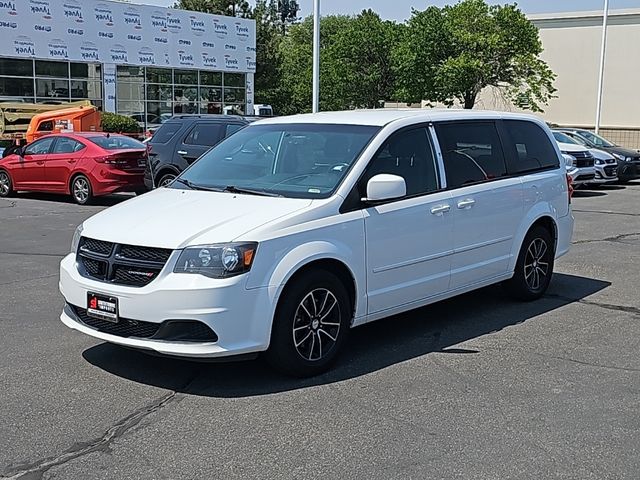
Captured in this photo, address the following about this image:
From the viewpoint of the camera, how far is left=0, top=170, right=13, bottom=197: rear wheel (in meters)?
18.6

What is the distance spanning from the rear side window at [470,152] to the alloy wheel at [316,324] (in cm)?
172

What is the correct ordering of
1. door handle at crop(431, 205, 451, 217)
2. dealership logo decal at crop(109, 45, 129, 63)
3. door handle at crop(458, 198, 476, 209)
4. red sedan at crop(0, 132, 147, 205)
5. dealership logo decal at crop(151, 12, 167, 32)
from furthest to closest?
dealership logo decal at crop(151, 12, 167, 32) < dealership logo decal at crop(109, 45, 129, 63) < red sedan at crop(0, 132, 147, 205) < door handle at crop(458, 198, 476, 209) < door handle at crop(431, 205, 451, 217)

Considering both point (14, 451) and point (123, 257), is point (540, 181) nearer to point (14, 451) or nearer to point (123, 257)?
point (123, 257)

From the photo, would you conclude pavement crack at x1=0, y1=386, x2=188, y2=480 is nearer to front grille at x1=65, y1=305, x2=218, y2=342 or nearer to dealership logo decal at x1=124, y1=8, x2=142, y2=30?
front grille at x1=65, y1=305, x2=218, y2=342

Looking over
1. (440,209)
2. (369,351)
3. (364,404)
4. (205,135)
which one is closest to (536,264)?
(440,209)

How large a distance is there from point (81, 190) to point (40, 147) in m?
1.82

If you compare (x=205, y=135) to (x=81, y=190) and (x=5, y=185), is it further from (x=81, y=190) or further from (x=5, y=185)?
(x=5, y=185)

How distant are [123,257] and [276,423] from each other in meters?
1.55

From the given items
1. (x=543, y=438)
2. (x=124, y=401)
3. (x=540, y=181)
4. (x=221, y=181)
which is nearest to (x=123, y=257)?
(x=124, y=401)

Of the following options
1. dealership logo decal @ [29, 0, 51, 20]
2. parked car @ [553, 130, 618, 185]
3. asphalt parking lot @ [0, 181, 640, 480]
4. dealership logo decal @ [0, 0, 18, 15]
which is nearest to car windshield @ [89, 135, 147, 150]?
asphalt parking lot @ [0, 181, 640, 480]

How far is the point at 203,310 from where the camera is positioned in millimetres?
5156

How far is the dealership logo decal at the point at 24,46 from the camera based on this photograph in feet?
101

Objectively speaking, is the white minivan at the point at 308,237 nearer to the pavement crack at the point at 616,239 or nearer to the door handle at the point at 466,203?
the door handle at the point at 466,203

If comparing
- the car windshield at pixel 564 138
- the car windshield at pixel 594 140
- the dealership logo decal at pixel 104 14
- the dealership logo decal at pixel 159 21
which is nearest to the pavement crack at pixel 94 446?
the car windshield at pixel 564 138
